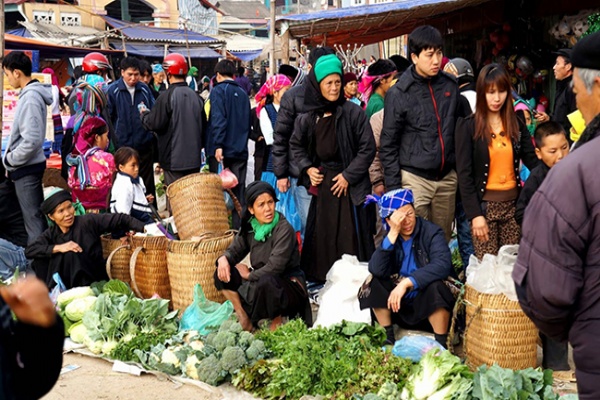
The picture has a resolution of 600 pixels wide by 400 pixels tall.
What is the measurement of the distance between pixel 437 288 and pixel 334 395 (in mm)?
1057

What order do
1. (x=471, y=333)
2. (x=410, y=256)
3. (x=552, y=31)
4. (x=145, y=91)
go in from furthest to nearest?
(x=552, y=31)
(x=145, y=91)
(x=410, y=256)
(x=471, y=333)

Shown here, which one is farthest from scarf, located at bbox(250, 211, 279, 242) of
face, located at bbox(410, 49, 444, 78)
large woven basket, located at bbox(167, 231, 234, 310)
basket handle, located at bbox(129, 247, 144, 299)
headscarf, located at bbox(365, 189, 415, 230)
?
face, located at bbox(410, 49, 444, 78)

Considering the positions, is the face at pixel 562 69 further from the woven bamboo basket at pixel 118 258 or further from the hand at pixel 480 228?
the woven bamboo basket at pixel 118 258

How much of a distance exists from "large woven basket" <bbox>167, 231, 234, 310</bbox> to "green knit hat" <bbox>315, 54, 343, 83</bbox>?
5.06 feet

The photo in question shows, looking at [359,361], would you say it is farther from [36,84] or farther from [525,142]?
[36,84]

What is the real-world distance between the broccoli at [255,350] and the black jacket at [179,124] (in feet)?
11.0

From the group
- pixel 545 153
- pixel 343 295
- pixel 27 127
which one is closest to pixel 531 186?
pixel 545 153

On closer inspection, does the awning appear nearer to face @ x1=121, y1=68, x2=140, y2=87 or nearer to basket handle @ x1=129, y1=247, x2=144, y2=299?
face @ x1=121, y1=68, x2=140, y2=87

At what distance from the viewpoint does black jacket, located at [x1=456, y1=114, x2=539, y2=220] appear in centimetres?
505

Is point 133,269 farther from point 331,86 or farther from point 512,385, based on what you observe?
point 512,385

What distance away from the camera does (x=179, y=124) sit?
306 inches

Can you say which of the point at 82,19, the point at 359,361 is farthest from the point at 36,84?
the point at 82,19

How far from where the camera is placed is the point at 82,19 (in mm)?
32312

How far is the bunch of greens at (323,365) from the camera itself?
4332mm
